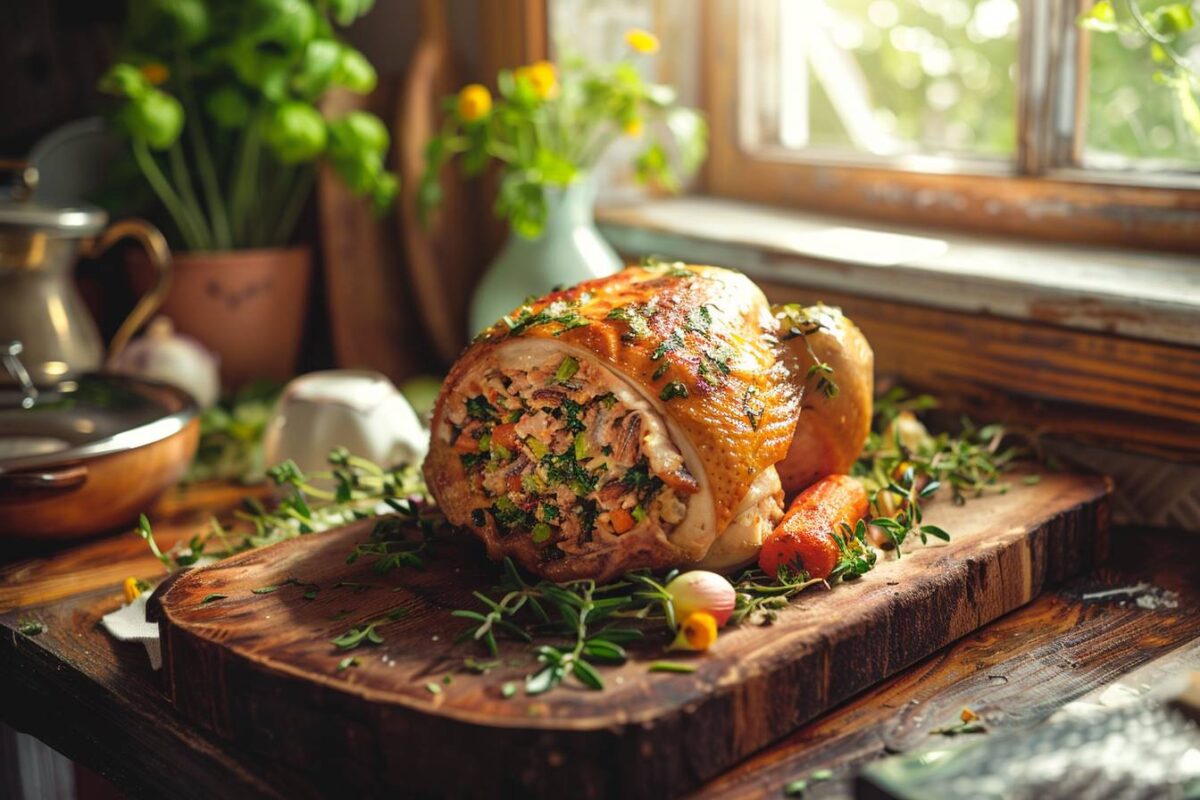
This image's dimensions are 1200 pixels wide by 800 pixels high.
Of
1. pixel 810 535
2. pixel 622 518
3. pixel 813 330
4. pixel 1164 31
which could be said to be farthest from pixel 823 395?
pixel 1164 31

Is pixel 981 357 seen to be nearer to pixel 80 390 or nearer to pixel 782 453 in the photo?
pixel 782 453

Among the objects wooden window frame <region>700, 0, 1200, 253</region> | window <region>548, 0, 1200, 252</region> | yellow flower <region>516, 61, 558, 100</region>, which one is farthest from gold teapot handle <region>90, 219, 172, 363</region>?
wooden window frame <region>700, 0, 1200, 253</region>

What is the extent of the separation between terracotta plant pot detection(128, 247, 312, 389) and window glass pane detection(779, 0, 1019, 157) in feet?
2.87

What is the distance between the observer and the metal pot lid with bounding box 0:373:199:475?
4.48 feet

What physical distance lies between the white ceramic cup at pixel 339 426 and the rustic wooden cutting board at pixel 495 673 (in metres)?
0.28

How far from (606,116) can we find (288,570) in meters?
0.95

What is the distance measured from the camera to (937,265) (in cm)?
157

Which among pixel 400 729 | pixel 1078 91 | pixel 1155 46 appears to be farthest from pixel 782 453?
pixel 1078 91

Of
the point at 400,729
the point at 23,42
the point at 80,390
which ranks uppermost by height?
the point at 23,42

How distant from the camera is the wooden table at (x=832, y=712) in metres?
0.98

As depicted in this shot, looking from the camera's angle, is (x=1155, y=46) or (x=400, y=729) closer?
(x=400, y=729)

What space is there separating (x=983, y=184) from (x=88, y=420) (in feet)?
4.07

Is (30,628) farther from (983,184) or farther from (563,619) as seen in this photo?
(983,184)

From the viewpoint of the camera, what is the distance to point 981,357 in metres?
1.53
